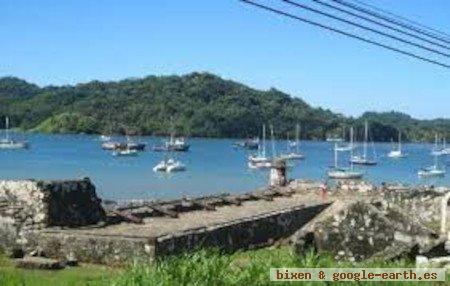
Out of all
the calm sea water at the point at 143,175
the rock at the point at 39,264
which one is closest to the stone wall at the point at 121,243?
the rock at the point at 39,264

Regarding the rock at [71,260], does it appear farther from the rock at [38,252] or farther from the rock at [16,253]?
the rock at [16,253]

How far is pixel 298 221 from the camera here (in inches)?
972

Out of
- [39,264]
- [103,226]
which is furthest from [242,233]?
[39,264]

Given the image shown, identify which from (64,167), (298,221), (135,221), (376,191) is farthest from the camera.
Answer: (64,167)

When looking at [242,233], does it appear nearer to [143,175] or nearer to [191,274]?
[191,274]

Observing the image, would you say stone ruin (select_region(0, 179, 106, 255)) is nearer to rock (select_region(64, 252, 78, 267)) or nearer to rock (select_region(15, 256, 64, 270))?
rock (select_region(64, 252, 78, 267))

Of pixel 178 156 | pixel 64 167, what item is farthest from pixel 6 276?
pixel 178 156

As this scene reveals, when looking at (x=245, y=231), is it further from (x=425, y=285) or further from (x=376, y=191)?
(x=376, y=191)

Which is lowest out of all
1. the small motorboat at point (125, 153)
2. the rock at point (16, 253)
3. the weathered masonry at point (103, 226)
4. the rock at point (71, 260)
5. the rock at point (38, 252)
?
the small motorboat at point (125, 153)

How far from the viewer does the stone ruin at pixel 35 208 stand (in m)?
17.5

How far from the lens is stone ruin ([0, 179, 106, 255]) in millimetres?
17547

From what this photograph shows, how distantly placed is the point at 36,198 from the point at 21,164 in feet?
426

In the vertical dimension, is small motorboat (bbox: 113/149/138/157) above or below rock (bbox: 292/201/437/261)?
below

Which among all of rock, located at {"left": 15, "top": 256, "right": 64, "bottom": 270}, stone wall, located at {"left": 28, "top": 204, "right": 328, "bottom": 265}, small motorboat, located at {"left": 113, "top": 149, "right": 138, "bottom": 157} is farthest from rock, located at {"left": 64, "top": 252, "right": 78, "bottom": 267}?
small motorboat, located at {"left": 113, "top": 149, "right": 138, "bottom": 157}
